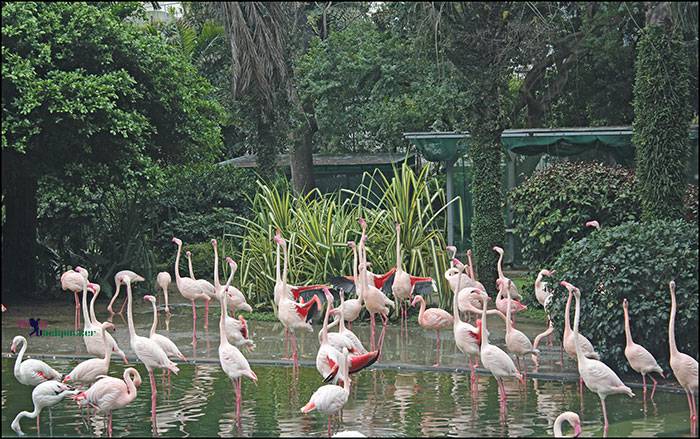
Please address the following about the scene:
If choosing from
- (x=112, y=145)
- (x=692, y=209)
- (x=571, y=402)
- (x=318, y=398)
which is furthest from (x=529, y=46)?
(x=318, y=398)

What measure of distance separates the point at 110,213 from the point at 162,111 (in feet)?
8.40

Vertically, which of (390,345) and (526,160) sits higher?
(526,160)

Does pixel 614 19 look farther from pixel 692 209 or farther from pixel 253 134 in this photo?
pixel 253 134

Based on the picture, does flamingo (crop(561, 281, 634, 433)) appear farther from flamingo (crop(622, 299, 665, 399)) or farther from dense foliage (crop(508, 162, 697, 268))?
dense foliage (crop(508, 162, 697, 268))

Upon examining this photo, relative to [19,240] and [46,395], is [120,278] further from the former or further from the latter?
[19,240]

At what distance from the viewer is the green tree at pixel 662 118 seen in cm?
1153

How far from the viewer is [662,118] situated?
461 inches

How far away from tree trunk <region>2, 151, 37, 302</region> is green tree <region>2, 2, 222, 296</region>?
0.05 feet

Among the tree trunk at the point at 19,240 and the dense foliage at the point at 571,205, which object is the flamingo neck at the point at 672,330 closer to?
the dense foliage at the point at 571,205

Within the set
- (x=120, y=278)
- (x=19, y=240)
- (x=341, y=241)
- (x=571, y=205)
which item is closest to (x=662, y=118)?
(x=571, y=205)

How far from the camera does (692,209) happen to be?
14312 millimetres

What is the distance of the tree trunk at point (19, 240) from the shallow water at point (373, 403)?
4.63 m

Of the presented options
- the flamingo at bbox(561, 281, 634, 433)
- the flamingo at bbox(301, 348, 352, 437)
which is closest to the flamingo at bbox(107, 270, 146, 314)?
the flamingo at bbox(301, 348, 352, 437)

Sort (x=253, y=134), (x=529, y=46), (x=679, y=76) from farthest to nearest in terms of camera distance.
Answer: (x=253, y=134)
(x=529, y=46)
(x=679, y=76)
